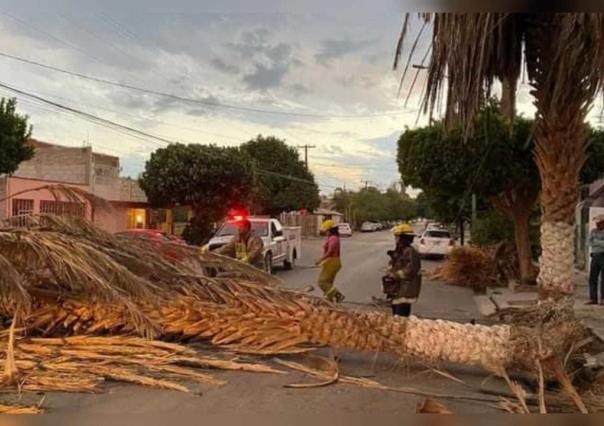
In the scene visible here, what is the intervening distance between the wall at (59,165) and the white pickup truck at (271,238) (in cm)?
1542

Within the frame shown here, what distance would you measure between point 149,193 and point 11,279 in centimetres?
2399

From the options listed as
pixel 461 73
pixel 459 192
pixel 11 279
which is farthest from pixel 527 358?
pixel 459 192

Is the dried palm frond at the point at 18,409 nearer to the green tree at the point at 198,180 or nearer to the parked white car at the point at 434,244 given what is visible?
the parked white car at the point at 434,244

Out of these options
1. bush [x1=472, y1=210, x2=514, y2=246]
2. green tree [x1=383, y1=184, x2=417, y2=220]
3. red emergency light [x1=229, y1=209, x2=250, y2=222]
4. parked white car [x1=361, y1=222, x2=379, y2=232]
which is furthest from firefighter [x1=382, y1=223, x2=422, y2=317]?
green tree [x1=383, y1=184, x2=417, y2=220]

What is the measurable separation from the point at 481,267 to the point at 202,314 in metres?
12.1

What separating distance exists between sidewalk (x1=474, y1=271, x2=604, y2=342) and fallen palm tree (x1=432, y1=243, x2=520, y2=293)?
90cm

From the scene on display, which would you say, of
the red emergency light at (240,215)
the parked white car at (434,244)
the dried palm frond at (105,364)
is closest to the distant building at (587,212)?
the parked white car at (434,244)

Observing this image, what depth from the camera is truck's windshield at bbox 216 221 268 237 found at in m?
18.5

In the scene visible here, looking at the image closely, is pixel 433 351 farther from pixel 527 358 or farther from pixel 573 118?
pixel 573 118

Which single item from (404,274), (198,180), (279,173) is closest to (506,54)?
(404,274)

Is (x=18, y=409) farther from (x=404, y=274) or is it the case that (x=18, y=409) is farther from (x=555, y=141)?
(x=555, y=141)

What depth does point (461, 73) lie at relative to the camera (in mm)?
7727

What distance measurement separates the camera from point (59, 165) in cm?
3684

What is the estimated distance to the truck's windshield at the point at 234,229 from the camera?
18453 mm
